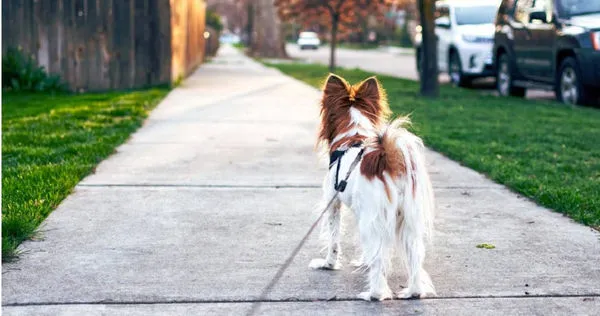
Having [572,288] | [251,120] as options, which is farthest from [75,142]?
[572,288]

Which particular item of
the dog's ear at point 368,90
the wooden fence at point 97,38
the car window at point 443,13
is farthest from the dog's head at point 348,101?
the car window at point 443,13

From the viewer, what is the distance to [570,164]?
815 centimetres

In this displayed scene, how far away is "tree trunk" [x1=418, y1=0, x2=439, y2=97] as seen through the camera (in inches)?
631

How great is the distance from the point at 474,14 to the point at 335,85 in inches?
612

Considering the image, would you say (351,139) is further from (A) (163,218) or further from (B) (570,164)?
(B) (570,164)

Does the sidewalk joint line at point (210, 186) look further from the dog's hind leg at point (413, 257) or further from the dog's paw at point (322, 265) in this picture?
the dog's hind leg at point (413, 257)

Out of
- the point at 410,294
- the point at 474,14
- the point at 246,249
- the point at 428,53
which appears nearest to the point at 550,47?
the point at 428,53

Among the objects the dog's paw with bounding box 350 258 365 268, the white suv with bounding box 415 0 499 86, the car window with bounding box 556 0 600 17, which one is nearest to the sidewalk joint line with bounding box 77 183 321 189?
the dog's paw with bounding box 350 258 365 268

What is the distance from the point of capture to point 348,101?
4570mm

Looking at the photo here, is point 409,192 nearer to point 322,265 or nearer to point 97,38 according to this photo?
point 322,265

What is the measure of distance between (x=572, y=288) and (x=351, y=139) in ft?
4.19

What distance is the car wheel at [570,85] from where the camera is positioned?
43.4 feet

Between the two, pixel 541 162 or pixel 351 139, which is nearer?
pixel 351 139

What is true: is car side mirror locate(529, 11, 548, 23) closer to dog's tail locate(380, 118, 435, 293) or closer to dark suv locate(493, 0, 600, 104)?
dark suv locate(493, 0, 600, 104)
